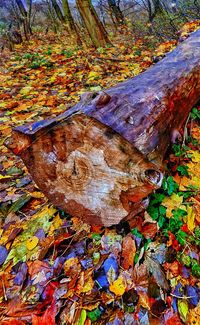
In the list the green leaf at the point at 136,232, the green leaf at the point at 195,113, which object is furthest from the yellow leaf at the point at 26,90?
the green leaf at the point at 136,232

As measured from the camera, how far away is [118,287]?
58.9 inches

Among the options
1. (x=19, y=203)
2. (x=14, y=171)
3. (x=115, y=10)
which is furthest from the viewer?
(x=115, y=10)

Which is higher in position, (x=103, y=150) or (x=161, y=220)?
(x=103, y=150)

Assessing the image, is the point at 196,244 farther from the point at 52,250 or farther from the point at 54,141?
the point at 54,141

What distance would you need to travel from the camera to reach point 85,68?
516cm

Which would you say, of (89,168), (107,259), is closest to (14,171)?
(89,168)

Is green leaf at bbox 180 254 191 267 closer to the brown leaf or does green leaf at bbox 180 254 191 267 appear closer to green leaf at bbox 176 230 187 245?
green leaf at bbox 176 230 187 245

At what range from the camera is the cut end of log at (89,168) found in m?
1.46

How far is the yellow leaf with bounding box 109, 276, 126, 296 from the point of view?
148 cm

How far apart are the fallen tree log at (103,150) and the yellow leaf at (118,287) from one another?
0.34m

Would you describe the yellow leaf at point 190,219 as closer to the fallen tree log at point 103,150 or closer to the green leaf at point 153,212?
the green leaf at point 153,212

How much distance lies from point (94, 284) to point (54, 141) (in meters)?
0.87

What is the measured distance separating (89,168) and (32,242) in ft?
2.28

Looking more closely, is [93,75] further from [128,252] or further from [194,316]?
[194,316]
